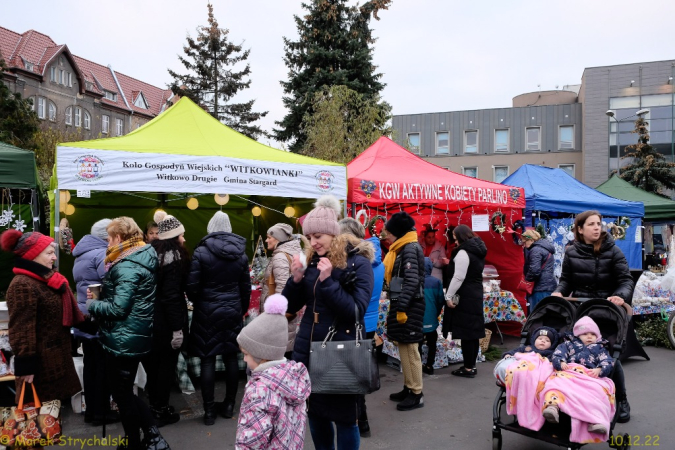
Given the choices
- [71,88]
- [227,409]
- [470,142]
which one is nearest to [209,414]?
[227,409]

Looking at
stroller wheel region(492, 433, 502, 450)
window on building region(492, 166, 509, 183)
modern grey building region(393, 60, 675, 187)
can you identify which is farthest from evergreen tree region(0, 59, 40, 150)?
window on building region(492, 166, 509, 183)

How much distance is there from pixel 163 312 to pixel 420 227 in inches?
276

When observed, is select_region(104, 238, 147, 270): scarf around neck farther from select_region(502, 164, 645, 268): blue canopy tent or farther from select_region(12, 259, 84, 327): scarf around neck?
select_region(502, 164, 645, 268): blue canopy tent

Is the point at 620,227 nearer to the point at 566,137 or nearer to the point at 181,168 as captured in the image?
the point at 181,168

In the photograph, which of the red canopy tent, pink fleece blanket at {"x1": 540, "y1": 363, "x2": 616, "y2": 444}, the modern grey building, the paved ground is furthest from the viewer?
the modern grey building

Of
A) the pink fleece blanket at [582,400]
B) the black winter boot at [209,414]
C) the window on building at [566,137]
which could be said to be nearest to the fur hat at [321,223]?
the pink fleece blanket at [582,400]

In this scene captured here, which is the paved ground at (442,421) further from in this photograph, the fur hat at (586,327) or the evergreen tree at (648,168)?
the evergreen tree at (648,168)

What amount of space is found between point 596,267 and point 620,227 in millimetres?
6939

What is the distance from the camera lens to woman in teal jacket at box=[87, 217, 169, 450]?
3.18m

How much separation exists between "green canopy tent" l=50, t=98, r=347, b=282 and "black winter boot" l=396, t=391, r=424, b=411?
2708 millimetres

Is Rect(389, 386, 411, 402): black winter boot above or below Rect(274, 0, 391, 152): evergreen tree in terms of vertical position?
below

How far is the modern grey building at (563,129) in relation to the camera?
102ft

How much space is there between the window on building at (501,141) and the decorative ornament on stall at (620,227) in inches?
892

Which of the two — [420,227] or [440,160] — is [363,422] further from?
[440,160]
